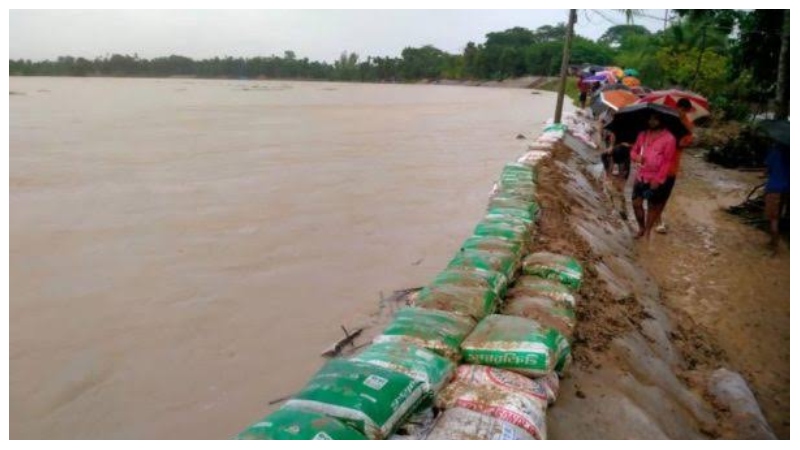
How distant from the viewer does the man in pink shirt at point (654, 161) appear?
457cm

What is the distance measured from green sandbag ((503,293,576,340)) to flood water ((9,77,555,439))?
3.52ft

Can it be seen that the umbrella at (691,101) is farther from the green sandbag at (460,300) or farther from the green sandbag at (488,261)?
the green sandbag at (460,300)

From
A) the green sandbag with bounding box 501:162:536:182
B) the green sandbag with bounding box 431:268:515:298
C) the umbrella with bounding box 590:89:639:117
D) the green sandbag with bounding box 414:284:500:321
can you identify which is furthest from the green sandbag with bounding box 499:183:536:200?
the umbrella with bounding box 590:89:639:117

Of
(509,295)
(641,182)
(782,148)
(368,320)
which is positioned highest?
(782,148)

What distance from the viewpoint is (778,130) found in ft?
9.30

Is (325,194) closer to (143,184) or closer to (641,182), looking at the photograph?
(143,184)

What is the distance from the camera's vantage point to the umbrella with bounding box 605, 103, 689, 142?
4691mm

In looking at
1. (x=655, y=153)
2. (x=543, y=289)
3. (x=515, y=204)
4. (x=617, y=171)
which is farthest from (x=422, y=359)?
(x=617, y=171)

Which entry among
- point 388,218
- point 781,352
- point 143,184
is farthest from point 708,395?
point 143,184

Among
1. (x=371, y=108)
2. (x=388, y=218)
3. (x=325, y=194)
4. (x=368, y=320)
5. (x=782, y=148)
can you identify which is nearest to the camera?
(x=782, y=148)

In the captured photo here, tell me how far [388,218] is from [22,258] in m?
3.26

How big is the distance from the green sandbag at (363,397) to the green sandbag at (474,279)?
102cm
